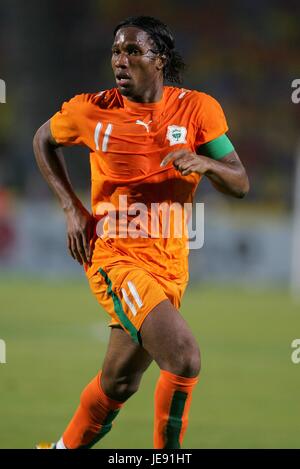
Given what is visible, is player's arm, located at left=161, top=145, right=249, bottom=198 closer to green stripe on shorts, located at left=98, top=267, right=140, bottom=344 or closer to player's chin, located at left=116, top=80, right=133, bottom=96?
player's chin, located at left=116, top=80, right=133, bottom=96

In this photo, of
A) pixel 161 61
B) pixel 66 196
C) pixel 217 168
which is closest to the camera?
pixel 217 168

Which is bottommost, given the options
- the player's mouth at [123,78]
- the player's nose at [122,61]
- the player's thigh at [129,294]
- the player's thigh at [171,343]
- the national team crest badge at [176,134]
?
the player's thigh at [171,343]

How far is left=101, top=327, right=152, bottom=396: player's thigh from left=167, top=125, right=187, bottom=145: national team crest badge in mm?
977

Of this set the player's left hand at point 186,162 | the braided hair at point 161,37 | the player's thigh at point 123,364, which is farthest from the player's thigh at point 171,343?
the braided hair at point 161,37

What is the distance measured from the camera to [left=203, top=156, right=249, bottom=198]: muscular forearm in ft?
16.4

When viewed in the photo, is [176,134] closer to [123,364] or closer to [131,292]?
[131,292]

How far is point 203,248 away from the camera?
1784 centimetres

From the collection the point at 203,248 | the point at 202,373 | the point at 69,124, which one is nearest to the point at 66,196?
the point at 69,124

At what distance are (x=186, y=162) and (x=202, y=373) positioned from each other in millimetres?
4605

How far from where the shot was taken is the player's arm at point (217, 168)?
4.77 m

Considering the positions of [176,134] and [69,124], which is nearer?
[176,134]

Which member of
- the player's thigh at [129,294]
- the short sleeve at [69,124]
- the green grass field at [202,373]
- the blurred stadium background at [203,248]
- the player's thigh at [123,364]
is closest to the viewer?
the player's thigh at [129,294]

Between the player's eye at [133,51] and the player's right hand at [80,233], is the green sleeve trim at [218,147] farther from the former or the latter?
the player's right hand at [80,233]

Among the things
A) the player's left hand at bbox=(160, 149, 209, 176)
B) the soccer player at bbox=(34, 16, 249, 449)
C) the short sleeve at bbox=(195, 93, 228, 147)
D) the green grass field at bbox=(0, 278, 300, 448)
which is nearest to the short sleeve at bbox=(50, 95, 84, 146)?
the soccer player at bbox=(34, 16, 249, 449)
